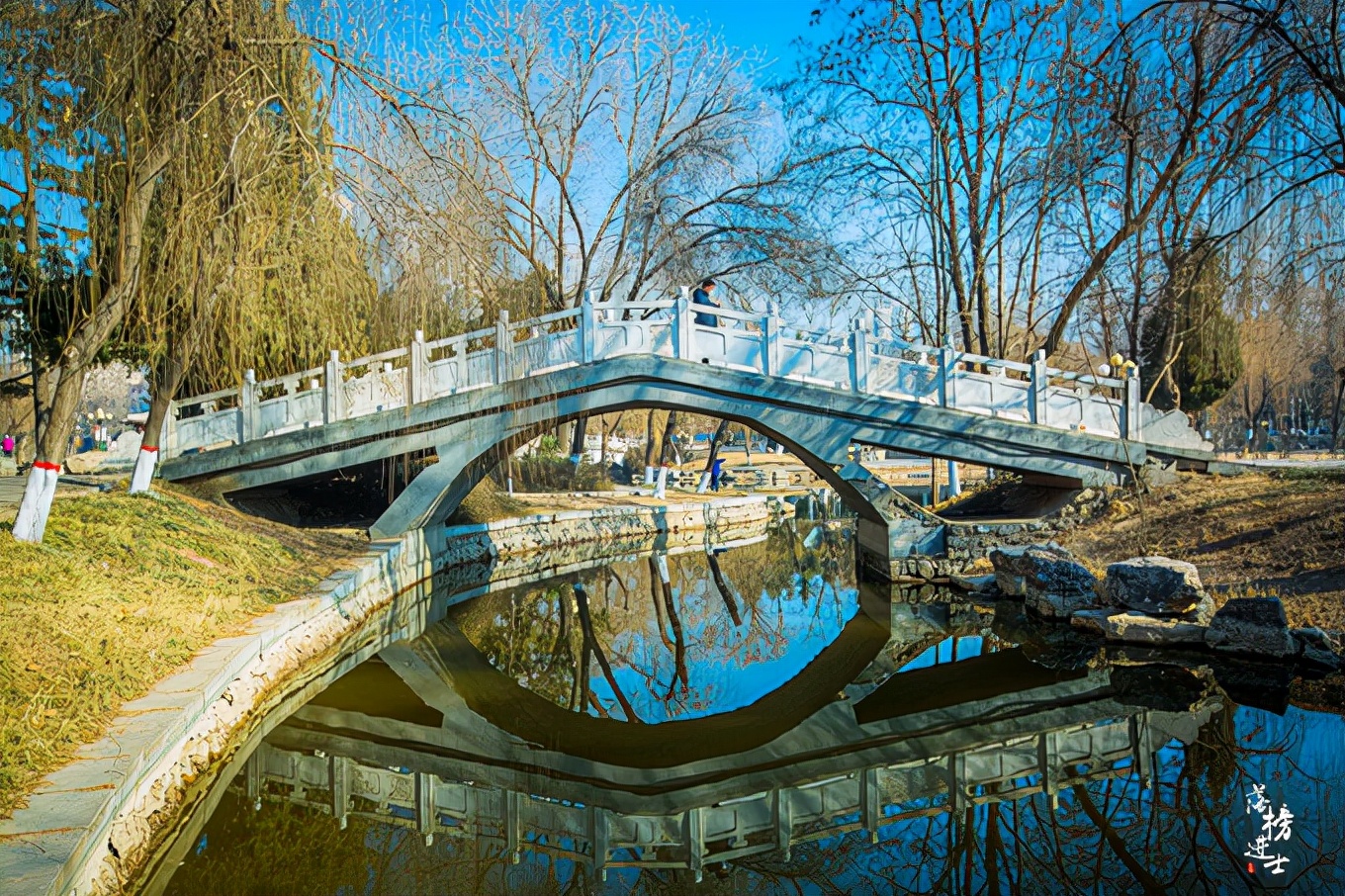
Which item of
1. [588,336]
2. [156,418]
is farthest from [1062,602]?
[156,418]

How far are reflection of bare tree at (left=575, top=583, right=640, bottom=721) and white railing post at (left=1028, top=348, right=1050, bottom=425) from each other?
6.41m

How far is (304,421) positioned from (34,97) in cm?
751

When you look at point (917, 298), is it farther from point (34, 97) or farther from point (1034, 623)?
point (34, 97)

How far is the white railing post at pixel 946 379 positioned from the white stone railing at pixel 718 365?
1 cm

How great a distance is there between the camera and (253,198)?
5539 millimetres

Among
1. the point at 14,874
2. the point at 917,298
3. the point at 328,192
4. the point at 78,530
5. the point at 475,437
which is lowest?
the point at 14,874

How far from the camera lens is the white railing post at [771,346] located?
12695 millimetres

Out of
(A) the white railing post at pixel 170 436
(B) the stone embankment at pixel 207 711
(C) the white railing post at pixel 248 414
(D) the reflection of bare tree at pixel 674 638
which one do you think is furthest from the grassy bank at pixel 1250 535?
(A) the white railing post at pixel 170 436

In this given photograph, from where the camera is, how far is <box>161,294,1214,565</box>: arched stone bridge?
12.4 meters

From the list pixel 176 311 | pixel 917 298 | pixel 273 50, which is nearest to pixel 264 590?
pixel 176 311

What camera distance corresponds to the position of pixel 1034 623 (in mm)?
10203

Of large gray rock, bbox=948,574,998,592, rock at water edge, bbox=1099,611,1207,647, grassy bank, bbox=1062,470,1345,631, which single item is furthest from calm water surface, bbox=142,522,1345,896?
large gray rock, bbox=948,574,998,592

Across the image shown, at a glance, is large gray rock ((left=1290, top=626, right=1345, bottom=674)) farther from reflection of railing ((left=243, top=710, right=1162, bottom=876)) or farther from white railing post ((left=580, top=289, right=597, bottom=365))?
white railing post ((left=580, top=289, right=597, bottom=365))

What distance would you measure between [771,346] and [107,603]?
8514 mm
